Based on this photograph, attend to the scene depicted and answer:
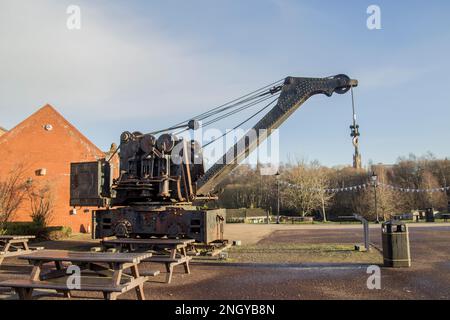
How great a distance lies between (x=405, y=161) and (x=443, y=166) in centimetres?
579

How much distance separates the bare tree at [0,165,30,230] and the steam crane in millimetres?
7466

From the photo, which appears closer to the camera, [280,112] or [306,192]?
[280,112]

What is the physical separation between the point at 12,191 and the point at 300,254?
1414 cm

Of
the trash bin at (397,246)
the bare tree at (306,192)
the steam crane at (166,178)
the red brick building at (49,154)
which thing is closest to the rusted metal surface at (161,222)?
the steam crane at (166,178)

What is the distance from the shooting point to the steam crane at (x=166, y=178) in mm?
11930

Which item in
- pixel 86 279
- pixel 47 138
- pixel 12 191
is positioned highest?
pixel 47 138

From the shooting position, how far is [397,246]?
9.08 m

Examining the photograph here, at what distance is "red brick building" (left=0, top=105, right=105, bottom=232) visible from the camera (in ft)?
63.5

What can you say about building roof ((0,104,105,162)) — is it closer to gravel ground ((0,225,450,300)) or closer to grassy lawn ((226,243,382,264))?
gravel ground ((0,225,450,300))

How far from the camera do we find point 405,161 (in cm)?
6238
